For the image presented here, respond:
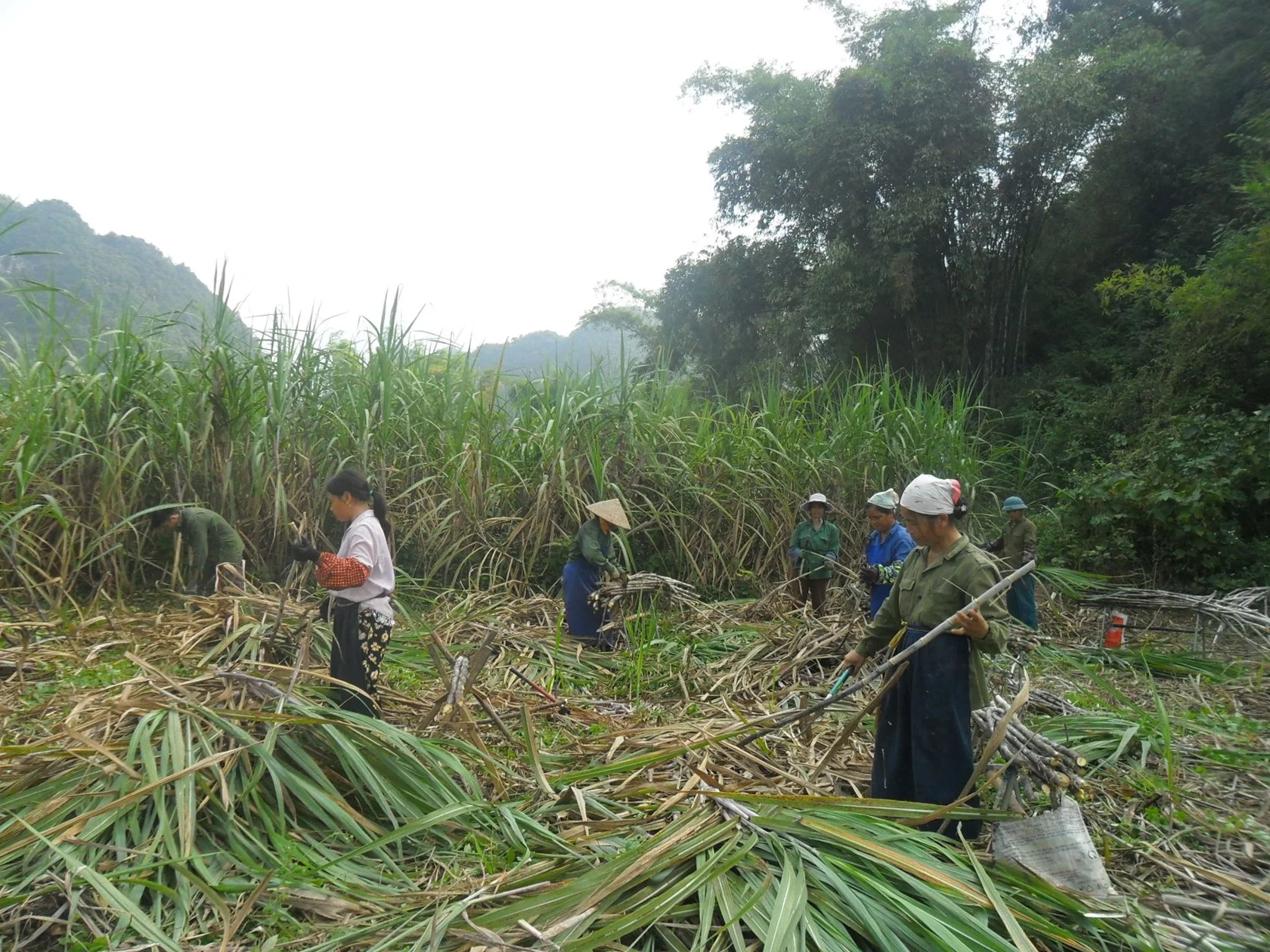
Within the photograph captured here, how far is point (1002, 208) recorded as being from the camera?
12898mm

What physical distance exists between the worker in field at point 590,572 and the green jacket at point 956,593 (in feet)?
8.51

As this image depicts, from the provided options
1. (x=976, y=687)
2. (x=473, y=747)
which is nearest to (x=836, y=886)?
(x=976, y=687)

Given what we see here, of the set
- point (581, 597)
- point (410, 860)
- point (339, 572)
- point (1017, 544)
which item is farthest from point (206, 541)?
point (1017, 544)

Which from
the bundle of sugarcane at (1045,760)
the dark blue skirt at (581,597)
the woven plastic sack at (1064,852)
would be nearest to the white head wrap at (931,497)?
the bundle of sugarcane at (1045,760)

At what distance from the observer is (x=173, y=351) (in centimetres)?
580

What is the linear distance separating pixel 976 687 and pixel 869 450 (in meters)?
4.91

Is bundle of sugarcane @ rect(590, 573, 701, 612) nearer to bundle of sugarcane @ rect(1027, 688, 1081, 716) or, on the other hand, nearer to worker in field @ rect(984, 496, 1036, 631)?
bundle of sugarcane @ rect(1027, 688, 1081, 716)

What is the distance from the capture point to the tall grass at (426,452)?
16.9ft

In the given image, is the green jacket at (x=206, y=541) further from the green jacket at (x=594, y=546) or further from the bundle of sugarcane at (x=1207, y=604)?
the bundle of sugarcane at (x=1207, y=604)

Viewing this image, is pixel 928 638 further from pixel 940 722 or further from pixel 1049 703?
pixel 1049 703

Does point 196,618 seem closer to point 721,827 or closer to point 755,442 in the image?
point 721,827

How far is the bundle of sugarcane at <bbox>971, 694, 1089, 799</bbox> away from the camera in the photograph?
2191mm

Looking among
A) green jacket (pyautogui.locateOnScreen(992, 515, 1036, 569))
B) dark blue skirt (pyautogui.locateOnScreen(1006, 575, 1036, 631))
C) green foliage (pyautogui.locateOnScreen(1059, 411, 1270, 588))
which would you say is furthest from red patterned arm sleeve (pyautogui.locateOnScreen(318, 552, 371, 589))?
green foliage (pyautogui.locateOnScreen(1059, 411, 1270, 588))

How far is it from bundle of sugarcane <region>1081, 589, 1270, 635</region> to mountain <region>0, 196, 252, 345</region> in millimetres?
5969
